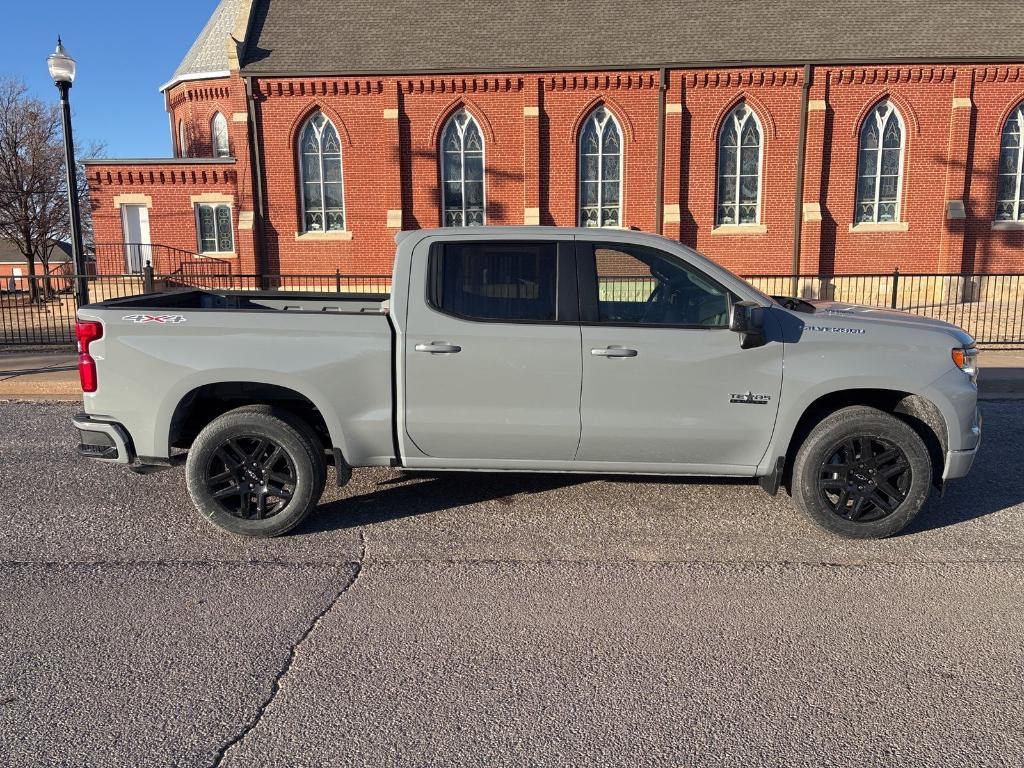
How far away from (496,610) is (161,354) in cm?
261

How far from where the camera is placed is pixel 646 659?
325cm

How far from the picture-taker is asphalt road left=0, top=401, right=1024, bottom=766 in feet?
8.90

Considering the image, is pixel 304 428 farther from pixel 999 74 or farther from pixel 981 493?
pixel 999 74

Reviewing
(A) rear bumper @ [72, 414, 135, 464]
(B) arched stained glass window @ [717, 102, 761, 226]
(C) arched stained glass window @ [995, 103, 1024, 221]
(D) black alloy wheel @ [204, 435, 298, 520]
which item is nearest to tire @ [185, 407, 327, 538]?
(D) black alloy wheel @ [204, 435, 298, 520]

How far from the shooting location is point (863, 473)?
4609mm

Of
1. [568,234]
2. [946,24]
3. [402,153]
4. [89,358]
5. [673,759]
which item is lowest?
[673,759]

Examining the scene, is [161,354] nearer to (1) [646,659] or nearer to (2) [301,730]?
(2) [301,730]

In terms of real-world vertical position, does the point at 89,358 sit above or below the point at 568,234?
below

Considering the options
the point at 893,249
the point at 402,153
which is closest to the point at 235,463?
the point at 402,153

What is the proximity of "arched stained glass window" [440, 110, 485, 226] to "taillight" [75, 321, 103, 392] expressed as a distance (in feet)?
55.8

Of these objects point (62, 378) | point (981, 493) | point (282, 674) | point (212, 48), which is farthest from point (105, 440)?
point (212, 48)

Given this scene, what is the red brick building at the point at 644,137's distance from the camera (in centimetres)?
2011

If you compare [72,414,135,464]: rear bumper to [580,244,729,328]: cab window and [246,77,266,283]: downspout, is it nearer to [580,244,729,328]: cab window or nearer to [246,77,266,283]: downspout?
[580,244,729,328]: cab window

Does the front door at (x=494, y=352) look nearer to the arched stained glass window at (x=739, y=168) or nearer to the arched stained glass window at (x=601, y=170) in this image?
the arched stained glass window at (x=601, y=170)
